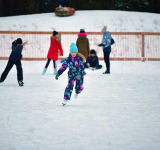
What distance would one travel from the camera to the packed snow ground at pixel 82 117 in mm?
5062

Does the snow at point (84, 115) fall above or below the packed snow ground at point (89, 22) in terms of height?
below

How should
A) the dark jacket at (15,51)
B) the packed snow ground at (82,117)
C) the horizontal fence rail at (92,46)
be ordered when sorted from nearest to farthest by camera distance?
1. the packed snow ground at (82,117)
2. the dark jacket at (15,51)
3. the horizontal fence rail at (92,46)

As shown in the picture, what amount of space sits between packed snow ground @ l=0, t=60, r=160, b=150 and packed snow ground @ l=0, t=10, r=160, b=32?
12.9 m

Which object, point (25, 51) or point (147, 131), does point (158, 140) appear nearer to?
point (147, 131)

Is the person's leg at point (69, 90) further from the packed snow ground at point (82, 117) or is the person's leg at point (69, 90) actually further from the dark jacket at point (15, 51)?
the dark jacket at point (15, 51)

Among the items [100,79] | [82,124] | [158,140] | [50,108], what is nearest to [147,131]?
[158,140]

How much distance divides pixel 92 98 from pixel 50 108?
1.64 m

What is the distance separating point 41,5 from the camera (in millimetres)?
32406

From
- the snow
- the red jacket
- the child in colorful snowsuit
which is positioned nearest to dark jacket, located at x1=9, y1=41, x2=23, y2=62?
the snow

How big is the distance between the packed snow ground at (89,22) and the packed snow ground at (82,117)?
1287cm

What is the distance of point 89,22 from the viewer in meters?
25.3

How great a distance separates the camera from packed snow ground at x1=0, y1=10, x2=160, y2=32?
24516 millimetres

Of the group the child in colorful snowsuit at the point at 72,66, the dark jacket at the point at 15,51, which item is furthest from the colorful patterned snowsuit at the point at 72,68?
the dark jacket at the point at 15,51

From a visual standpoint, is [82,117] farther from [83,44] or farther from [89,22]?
[89,22]
